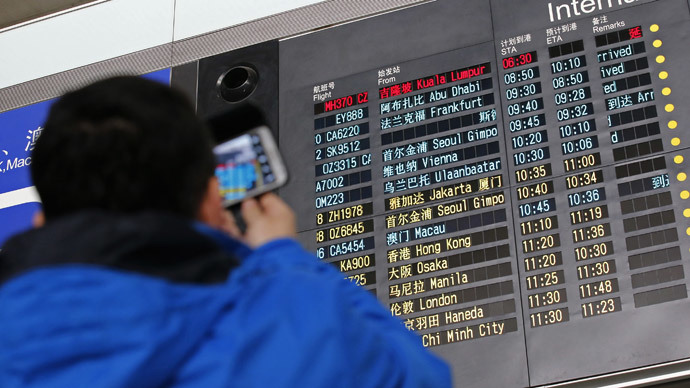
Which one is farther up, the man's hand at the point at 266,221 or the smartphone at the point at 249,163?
the smartphone at the point at 249,163

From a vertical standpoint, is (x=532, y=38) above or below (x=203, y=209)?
above

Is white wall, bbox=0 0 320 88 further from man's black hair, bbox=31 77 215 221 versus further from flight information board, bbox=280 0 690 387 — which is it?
man's black hair, bbox=31 77 215 221

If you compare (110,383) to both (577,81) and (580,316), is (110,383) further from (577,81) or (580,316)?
(577,81)

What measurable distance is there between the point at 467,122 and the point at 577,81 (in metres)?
0.37

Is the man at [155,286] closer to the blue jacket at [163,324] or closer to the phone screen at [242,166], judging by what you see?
the blue jacket at [163,324]

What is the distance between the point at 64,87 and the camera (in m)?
4.11

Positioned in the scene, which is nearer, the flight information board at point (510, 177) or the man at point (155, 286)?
the man at point (155, 286)

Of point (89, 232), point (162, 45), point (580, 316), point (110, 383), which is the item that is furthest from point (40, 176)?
point (162, 45)

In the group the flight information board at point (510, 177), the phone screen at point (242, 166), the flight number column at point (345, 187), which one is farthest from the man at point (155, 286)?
the flight number column at point (345, 187)

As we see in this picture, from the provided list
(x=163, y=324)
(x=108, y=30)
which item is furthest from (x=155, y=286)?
(x=108, y=30)

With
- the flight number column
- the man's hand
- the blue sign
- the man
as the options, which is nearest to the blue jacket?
the man

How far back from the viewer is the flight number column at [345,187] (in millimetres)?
3125

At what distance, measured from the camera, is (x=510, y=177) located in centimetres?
302

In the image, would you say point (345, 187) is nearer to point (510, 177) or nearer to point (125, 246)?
point (510, 177)
